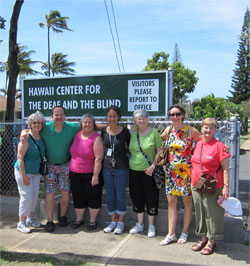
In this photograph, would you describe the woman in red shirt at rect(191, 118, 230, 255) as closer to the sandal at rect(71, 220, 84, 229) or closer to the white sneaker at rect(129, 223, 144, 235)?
the white sneaker at rect(129, 223, 144, 235)

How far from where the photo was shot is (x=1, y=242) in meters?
4.05

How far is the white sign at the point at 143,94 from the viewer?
196 inches

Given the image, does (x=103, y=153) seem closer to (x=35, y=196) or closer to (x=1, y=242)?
(x=35, y=196)

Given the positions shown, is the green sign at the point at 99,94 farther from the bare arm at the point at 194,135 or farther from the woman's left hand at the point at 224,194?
the woman's left hand at the point at 224,194

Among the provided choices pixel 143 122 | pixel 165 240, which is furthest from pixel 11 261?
pixel 143 122

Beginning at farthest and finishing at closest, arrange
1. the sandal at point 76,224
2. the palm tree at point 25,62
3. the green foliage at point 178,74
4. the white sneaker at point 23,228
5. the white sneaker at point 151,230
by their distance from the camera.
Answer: the palm tree at point 25,62 < the green foliage at point 178,74 < the sandal at point 76,224 < the white sneaker at point 23,228 < the white sneaker at point 151,230

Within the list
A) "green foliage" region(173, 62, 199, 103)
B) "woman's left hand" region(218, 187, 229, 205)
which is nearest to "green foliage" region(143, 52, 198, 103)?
"green foliage" region(173, 62, 199, 103)

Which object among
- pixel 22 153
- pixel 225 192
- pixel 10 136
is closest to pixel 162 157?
pixel 225 192

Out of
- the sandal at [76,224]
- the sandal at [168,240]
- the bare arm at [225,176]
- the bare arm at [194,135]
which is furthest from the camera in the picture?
the sandal at [76,224]

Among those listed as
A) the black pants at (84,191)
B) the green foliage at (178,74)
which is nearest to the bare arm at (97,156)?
the black pants at (84,191)

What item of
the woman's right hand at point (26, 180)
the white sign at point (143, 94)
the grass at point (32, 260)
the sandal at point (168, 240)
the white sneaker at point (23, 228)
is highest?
the white sign at point (143, 94)

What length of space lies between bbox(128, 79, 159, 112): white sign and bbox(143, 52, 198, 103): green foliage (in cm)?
1903

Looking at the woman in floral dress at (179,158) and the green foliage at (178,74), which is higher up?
the green foliage at (178,74)

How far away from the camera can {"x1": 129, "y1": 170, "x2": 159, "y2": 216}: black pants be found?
397 cm
